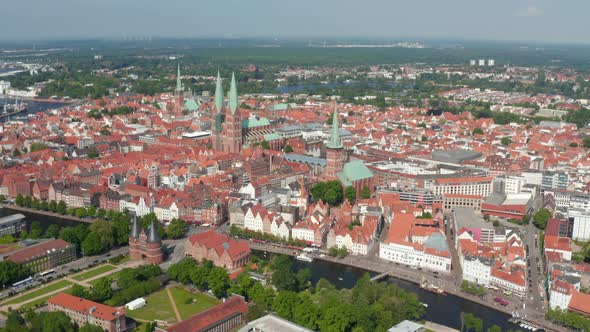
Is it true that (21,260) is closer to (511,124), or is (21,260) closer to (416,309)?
(416,309)

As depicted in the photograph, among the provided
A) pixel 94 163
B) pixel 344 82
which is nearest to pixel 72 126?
pixel 94 163

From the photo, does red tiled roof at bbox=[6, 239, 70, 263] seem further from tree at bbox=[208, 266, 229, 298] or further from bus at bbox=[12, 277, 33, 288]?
tree at bbox=[208, 266, 229, 298]

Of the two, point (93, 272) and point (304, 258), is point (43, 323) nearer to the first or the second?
point (93, 272)

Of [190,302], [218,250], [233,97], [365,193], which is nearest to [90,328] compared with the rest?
[190,302]

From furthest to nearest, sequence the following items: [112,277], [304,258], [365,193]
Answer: [365,193] → [304,258] → [112,277]

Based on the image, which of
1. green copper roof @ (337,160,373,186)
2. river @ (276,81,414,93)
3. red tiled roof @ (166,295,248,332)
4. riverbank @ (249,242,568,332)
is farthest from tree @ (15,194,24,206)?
river @ (276,81,414,93)

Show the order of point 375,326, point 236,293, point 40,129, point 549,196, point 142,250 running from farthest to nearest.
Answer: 1. point 40,129
2. point 549,196
3. point 142,250
4. point 236,293
5. point 375,326
